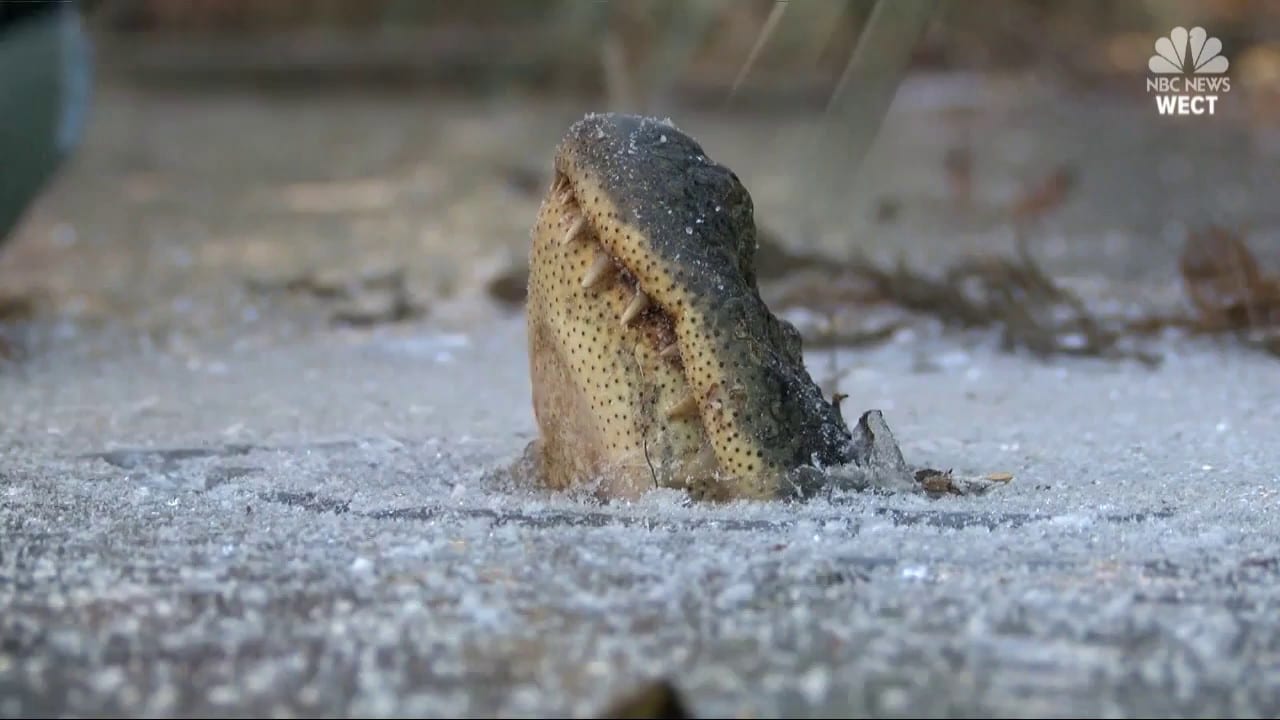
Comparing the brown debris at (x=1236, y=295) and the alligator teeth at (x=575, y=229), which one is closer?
the alligator teeth at (x=575, y=229)

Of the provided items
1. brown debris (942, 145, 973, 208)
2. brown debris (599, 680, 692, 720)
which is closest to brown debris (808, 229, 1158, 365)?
brown debris (942, 145, 973, 208)

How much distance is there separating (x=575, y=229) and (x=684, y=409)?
0.92 ft

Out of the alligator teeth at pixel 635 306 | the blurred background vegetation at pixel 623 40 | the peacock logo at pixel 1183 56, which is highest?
the blurred background vegetation at pixel 623 40

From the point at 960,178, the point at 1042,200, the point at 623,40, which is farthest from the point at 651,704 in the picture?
the point at 623,40

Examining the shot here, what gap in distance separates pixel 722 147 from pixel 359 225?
2.97 metres

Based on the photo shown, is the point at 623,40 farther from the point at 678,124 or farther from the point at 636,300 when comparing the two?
the point at 636,300

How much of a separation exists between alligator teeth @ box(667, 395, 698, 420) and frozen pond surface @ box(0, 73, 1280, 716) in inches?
4.4

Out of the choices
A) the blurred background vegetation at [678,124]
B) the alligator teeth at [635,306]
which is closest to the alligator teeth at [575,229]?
the alligator teeth at [635,306]

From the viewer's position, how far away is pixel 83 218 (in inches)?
282

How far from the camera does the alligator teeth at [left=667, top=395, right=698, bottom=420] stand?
6.97 ft

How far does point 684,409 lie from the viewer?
2.13m

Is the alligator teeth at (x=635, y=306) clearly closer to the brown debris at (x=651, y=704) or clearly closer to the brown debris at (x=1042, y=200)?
the brown debris at (x=651, y=704)

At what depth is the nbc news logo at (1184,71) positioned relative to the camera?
6.23m

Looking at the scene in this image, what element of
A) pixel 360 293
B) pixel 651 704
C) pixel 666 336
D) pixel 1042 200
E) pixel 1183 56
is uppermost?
pixel 1183 56
